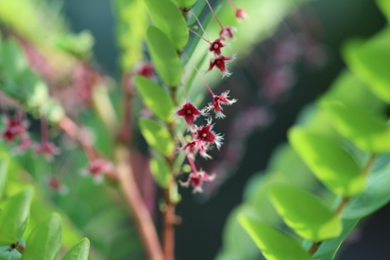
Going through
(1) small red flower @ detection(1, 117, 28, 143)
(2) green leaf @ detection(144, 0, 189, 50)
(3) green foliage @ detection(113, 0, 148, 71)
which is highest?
(3) green foliage @ detection(113, 0, 148, 71)

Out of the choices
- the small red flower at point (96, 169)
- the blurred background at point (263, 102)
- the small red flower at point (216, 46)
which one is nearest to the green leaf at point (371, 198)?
the small red flower at point (216, 46)

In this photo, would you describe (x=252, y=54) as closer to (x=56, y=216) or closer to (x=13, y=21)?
(x=13, y=21)

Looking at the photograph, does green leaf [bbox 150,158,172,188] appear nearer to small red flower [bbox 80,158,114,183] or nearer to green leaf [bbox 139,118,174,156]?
green leaf [bbox 139,118,174,156]

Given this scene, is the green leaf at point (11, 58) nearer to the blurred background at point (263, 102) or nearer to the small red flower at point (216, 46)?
the small red flower at point (216, 46)

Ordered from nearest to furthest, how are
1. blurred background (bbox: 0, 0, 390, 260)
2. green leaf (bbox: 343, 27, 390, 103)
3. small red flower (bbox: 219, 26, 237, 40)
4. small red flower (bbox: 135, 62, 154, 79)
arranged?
green leaf (bbox: 343, 27, 390, 103) → small red flower (bbox: 219, 26, 237, 40) → small red flower (bbox: 135, 62, 154, 79) → blurred background (bbox: 0, 0, 390, 260)

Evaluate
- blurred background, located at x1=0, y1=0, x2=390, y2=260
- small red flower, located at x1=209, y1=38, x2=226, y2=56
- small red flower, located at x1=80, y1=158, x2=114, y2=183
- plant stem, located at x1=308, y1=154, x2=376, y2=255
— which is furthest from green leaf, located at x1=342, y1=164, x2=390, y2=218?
blurred background, located at x1=0, y1=0, x2=390, y2=260

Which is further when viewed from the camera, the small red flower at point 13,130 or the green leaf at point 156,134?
the small red flower at point 13,130

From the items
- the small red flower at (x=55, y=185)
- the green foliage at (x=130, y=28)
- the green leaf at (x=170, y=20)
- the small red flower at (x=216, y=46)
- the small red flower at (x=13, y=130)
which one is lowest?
the small red flower at (x=55, y=185)
